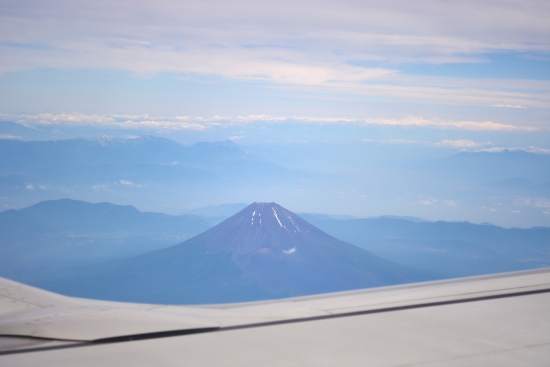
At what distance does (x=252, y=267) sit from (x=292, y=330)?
111 metres

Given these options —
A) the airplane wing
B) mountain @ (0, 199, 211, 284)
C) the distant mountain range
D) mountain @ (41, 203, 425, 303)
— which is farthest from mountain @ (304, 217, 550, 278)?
the airplane wing

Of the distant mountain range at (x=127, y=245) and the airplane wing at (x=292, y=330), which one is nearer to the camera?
the airplane wing at (x=292, y=330)

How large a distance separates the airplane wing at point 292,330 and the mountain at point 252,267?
10008 centimetres

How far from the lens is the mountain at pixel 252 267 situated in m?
105

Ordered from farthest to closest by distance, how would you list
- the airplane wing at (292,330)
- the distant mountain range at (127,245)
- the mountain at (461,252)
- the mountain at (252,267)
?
the mountain at (461,252), the distant mountain range at (127,245), the mountain at (252,267), the airplane wing at (292,330)

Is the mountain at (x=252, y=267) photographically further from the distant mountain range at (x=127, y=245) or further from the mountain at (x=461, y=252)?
the mountain at (x=461, y=252)

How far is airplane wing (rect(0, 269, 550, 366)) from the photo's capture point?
2.40 metres

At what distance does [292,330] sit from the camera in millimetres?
2951

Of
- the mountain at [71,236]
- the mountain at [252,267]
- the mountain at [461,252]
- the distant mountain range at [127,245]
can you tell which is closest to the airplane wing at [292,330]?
the mountain at [252,267]

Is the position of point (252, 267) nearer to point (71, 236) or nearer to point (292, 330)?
point (71, 236)

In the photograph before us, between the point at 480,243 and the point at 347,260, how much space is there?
96866 mm

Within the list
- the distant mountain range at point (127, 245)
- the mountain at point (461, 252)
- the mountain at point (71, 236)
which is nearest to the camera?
the mountain at point (71, 236)

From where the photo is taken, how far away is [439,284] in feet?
14.7

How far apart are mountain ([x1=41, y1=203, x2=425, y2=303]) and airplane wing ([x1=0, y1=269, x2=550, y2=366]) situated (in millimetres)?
100080
